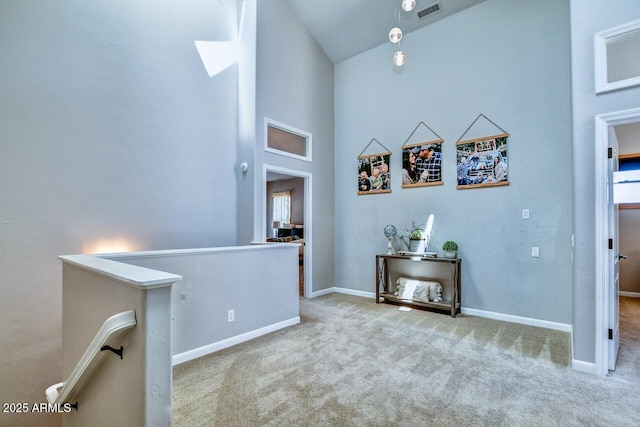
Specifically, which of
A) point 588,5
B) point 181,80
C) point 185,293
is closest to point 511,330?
point 588,5

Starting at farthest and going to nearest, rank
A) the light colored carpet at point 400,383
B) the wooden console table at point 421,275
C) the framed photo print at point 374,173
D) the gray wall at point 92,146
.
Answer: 1. the framed photo print at point 374,173
2. the wooden console table at point 421,275
3. the gray wall at point 92,146
4. the light colored carpet at point 400,383

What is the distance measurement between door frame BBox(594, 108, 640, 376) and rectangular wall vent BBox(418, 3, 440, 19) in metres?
2.84

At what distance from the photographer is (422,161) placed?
4.68 metres

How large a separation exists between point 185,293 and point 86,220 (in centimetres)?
140

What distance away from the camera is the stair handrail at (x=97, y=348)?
4.13 feet

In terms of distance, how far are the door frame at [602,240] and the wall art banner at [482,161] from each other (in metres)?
1.42

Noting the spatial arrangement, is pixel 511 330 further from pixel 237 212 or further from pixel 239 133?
pixel 239 133

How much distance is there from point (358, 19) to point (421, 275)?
4088 mm

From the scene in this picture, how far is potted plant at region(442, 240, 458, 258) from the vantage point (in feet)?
13.8

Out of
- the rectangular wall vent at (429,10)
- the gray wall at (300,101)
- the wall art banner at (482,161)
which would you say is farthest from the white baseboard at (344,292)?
the rectangular wall vent at (429,10)

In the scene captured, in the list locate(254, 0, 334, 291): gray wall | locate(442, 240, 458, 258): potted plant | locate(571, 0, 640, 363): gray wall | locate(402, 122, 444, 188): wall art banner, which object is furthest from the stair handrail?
locate(402, 122, 444, 188): wall art banner

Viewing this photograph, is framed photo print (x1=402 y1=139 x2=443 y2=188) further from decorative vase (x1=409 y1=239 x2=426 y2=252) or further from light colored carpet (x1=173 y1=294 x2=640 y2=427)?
light colored carpet (x1=173 y1=294 x2=640 y2=427)

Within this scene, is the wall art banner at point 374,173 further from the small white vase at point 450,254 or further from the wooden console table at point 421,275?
the small white vase at point 450,254

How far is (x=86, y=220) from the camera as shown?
125 inches
